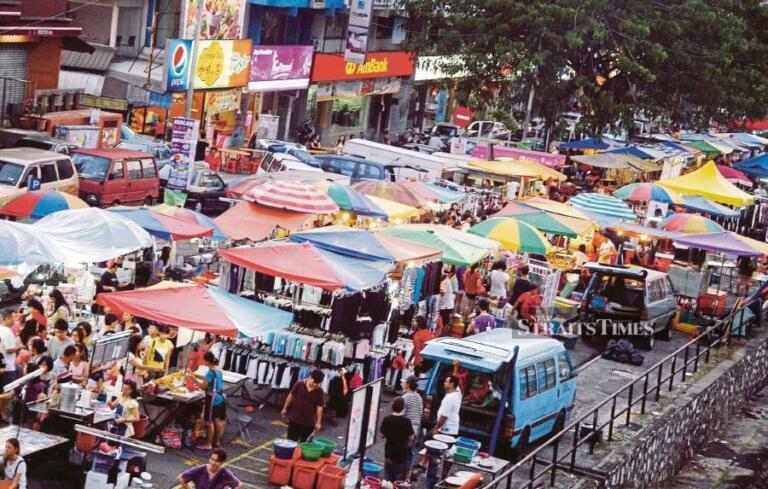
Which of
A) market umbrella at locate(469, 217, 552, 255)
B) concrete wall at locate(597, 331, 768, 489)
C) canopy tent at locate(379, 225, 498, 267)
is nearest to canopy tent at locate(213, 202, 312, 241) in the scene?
canopy tent at locate(379, 225, 498, 267)

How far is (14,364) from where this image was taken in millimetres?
18203

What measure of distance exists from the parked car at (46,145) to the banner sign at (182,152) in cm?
253

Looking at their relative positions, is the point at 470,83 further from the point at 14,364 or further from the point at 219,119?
the point at 14,364

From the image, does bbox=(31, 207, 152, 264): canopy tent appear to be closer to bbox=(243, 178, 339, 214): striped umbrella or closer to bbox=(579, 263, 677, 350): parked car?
bbox=(243, 178, 339, 214): striped umbrella

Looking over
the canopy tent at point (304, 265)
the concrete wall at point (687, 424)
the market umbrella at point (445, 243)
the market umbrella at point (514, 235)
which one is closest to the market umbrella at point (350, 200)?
the market umbrella at point (514, 235)

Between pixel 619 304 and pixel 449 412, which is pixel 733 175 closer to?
pixel 619 304

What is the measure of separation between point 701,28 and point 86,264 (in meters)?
40.4

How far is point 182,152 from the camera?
3494 cm

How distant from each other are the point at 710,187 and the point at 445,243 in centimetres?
1940

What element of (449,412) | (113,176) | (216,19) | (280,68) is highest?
(216,19)

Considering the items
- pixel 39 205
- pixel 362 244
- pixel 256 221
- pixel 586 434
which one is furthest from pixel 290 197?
pixel 586 434

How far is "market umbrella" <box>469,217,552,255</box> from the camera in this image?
30484 mm

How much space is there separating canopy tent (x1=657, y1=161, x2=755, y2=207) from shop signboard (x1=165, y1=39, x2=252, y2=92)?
1555 centimetres

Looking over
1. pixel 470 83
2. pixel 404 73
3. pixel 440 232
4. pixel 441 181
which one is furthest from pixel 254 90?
pixel 440 232
